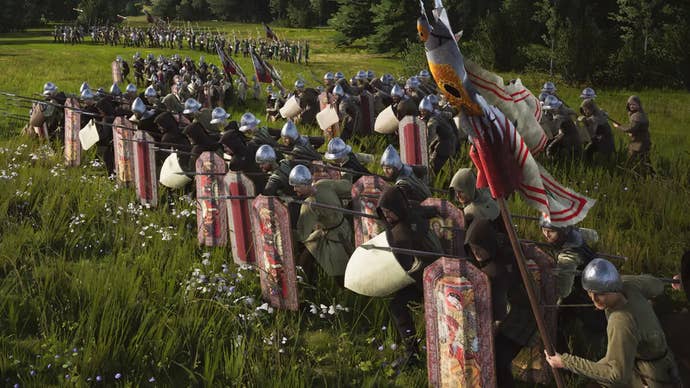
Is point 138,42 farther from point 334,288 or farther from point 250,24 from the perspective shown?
point 334,288

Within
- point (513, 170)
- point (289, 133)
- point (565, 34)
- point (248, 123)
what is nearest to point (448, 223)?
point (513, 170)

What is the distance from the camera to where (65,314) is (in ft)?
15.6

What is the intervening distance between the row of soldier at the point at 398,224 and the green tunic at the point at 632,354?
68 centimetres

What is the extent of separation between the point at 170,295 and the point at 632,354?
3.43 metres

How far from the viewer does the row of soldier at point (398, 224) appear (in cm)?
387

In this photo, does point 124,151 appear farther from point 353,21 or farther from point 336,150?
point 353,21

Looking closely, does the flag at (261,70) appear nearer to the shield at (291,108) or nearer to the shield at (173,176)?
the shield at (291,108)

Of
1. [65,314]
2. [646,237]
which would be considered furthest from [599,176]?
[65,314]

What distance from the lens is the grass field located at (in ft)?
13.7

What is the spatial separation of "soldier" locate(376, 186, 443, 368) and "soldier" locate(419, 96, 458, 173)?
4.09m

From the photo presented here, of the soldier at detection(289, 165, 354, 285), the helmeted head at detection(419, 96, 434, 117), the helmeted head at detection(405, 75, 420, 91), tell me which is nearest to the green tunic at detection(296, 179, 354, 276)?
the soldier at detection(289, 165, 354, 285)

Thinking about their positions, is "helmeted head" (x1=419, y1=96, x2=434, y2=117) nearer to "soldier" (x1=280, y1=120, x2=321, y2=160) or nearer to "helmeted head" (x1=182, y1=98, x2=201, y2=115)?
"soldier" (x1=280, y1=120, x2=321, y2=160)

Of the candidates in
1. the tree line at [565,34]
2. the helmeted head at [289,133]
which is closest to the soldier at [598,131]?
the helmeted head at [289,133]

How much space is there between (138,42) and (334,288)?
45359 millimetres
